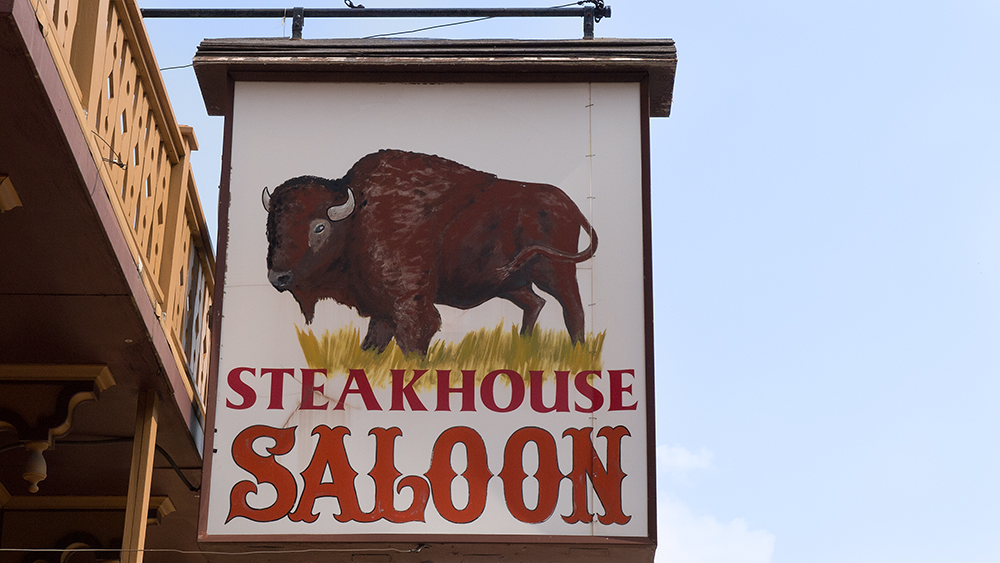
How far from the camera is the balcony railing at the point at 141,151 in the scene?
21.2 ft

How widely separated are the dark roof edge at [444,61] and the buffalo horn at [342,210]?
3.27ft

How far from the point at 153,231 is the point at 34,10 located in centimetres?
308

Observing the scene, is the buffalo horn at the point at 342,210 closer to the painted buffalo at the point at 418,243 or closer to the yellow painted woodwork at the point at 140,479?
the painted buffalo at the point at 418,243

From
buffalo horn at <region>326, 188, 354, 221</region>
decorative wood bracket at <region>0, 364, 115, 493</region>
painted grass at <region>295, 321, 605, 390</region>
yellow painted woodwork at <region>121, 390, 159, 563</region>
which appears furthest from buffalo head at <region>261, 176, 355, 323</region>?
decorative wood bracket at <region>0, 364, 115, 493</region>

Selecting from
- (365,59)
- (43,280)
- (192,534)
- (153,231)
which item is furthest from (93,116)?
(192,534)

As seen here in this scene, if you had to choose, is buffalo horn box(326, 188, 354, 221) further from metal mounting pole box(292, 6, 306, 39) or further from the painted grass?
metal mounting pole box(292, 6, 306, 39)

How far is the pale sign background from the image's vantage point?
854cm

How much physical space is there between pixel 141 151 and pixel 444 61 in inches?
108

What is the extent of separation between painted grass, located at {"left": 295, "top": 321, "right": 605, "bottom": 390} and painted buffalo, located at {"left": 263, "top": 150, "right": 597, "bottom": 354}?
0.30ft

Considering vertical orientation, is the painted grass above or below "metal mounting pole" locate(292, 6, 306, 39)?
below

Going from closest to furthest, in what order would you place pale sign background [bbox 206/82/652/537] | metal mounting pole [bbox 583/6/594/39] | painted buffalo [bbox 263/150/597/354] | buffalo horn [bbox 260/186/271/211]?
1. pale sign background [bbox 206/82/652/537]
2. painted buffalo [bbox 263/150/597/354]
3. buffalo horn [bbox 260/186/271/211]
4. metal mounting pole [bbox 583/6/594/39]

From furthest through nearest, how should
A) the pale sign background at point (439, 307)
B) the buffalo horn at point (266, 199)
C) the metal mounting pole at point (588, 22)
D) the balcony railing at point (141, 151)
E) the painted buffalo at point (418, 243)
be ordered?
the metal mounting pole at point (588, 22), the buffalo horn at point (266, 199), the painted buffalo at point (418, 243), the pale sign background at point (439, 307), the balcony railing at point (141, 151)

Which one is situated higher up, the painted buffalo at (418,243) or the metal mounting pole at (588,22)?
the metal mounting pole at (588,22)

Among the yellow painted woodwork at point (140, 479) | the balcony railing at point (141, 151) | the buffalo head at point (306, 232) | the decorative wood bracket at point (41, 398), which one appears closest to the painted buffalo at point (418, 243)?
the buffalo head at point (306, 232)
